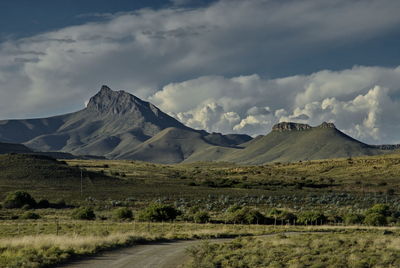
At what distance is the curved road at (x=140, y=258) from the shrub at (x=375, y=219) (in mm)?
26654

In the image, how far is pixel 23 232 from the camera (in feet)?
114

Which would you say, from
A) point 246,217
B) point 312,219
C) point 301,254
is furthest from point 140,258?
point 312,219

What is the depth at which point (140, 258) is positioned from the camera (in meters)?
21.8

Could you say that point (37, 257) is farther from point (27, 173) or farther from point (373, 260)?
point (27, 173)

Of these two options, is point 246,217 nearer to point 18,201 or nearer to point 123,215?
point 123,215

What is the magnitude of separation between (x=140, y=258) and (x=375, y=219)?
105ft

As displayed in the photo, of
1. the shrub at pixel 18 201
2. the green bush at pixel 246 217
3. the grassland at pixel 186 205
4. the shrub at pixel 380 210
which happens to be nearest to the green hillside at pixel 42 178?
the grassland at pixel 186 205

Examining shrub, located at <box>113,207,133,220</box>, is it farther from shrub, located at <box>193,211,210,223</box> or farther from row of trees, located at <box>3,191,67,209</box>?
row of trees, located at <box>3,191,67,209</box>

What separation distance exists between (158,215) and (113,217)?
5.42m

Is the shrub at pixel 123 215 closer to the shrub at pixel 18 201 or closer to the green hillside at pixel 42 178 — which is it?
the shrub at pixel 18 201

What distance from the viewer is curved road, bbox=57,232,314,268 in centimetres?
1980

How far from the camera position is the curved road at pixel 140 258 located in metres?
19.8

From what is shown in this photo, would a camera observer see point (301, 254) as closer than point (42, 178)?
Yes

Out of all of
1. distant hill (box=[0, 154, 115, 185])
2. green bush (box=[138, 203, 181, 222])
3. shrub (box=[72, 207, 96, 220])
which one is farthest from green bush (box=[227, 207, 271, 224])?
distant hill (box=[0, 154, 115, 185])
